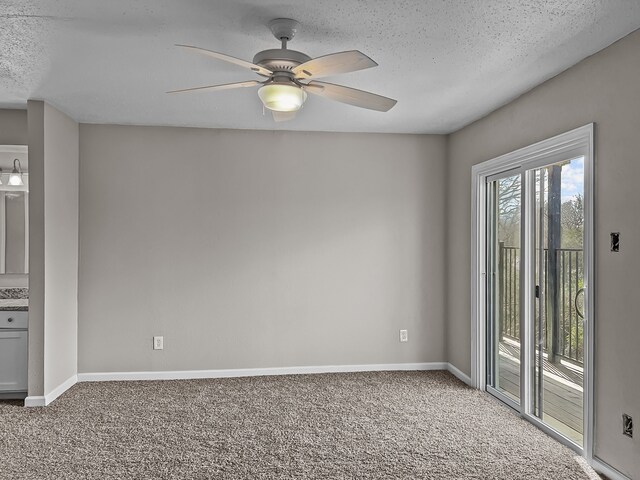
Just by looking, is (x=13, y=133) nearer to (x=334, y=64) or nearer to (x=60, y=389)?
(x=60, y=389)

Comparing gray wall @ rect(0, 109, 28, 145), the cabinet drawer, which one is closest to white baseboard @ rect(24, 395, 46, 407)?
the cabinet drawer

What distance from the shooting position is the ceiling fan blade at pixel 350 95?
2.58 m

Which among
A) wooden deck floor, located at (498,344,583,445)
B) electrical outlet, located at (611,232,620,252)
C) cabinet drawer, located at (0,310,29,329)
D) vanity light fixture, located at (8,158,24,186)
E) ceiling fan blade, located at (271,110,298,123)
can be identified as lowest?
wooden deck floor, located at (498,344,583,445)

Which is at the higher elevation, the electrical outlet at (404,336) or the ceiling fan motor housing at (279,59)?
the ceiling fan motor housing at (279,59)

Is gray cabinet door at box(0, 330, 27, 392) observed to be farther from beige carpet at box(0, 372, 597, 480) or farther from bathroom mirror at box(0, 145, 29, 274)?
bathroom mirror at box(0, 145, 29, 274)

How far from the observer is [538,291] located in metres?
3.48

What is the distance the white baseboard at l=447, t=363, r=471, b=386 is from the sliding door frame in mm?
120

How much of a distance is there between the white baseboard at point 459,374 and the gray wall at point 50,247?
3594 mm

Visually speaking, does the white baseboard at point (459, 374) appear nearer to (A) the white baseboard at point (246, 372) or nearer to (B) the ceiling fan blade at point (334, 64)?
(A) the white baseboard at point (246, 372)

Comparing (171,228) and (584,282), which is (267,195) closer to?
(171,228)

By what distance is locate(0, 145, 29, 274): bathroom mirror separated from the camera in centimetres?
413

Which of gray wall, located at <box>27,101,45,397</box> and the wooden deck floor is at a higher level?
gray wall, located at <box>27,101,45,397</box>

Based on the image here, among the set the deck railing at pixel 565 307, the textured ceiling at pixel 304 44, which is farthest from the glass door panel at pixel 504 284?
the textured ceiling at pixel 304 44

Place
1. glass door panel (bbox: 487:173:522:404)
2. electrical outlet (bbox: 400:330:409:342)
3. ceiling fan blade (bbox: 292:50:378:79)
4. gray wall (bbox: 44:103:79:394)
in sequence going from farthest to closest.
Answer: electrical outlet (bbox: 400:330:409:342) < gray wall (bbox: 44:103:79:394) < glass door panel (bbox: 487:173:522:404) < ceiling fan blade (bbox: 292:50:378:79)
